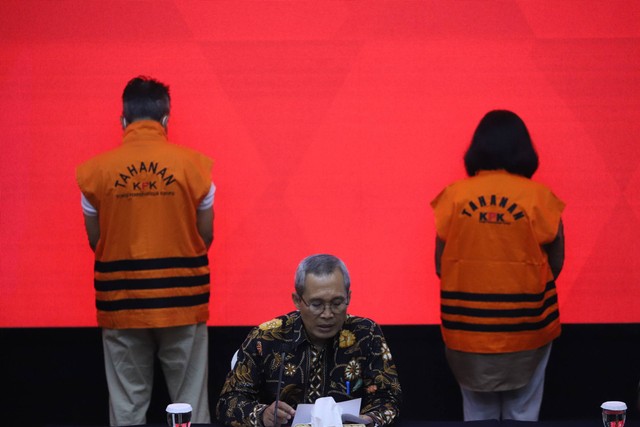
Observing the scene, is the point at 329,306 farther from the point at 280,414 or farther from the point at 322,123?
the point at 322,123

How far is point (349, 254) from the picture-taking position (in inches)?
159

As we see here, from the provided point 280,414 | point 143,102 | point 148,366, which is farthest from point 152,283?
point 280,414

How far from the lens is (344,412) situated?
8.25ft

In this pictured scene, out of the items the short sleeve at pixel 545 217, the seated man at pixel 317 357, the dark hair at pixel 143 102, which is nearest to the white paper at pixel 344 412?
the seated man at pixel 317 357

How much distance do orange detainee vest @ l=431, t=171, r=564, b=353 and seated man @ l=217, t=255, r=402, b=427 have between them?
0.72 meters

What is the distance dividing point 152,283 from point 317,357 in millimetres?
911

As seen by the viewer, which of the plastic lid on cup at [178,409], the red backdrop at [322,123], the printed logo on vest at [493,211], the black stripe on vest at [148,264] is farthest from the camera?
the red backdrop at [322,123]

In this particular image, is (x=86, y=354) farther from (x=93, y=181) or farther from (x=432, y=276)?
(x=432, y=276)

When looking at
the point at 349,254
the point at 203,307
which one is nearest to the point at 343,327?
the point at 203,307

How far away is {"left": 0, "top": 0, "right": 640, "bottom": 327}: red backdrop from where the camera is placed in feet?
13.1

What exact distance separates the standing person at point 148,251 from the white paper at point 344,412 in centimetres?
107

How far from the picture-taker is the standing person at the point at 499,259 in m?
3.33

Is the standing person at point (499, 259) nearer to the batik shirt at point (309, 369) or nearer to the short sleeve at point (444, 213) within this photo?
the short sleeve at point (444, 213)

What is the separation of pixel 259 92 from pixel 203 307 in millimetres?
921
